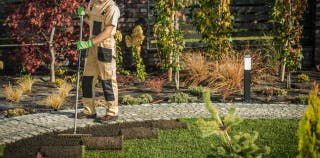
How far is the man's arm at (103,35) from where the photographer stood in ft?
22.1

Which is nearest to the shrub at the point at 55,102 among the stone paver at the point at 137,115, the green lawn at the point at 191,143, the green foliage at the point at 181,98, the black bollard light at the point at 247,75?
the stone paver at the point at 137,115

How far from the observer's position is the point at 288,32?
10.8 metres

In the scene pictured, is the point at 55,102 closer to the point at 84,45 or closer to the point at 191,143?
the point at 84,45

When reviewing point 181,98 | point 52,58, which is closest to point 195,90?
point 181,98

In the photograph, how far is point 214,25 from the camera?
11.2 meters

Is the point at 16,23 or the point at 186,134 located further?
the point at 16,23

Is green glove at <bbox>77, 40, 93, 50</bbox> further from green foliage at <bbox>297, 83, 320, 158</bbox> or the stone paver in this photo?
green foliage at <bbox>297, 83, 320, 158</bbox>

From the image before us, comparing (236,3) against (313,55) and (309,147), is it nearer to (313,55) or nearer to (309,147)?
(313,55)

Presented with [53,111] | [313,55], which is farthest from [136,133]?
[313,55]

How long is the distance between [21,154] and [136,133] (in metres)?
1.47

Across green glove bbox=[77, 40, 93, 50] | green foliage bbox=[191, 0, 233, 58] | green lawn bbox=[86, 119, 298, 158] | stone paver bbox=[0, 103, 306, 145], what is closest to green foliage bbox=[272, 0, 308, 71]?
green foliage bbox=[191, 0, 233, 58]

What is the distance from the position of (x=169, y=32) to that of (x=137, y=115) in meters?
3.14

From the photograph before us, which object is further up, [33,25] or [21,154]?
[33,25]

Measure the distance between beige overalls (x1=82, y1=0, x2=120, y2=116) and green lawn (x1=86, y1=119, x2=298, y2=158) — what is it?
3.27 feet
